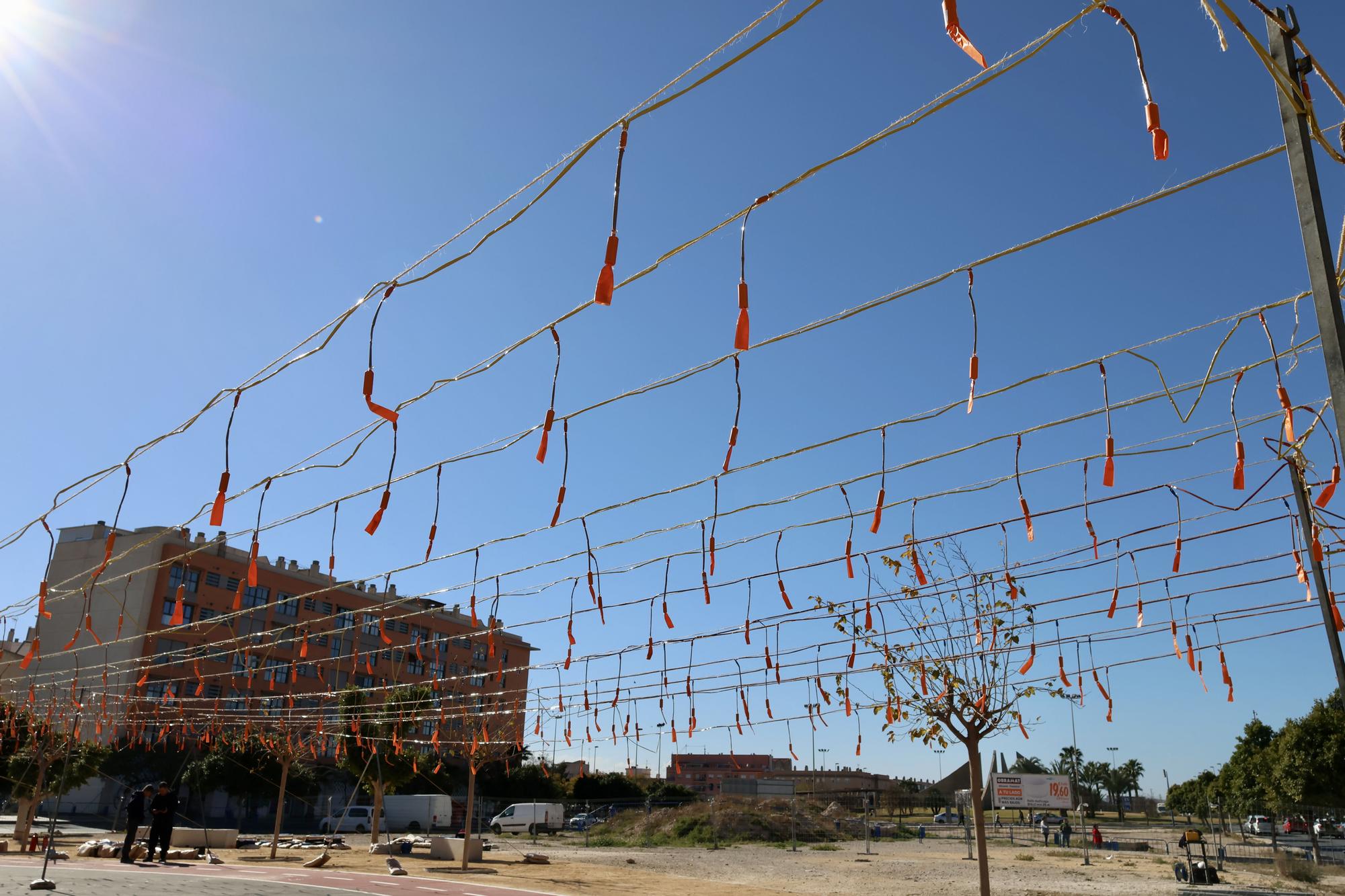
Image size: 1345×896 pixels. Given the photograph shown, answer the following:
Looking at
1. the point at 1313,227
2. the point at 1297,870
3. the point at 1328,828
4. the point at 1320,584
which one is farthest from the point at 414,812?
the point at 1313,227

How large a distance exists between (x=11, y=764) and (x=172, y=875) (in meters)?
16.9

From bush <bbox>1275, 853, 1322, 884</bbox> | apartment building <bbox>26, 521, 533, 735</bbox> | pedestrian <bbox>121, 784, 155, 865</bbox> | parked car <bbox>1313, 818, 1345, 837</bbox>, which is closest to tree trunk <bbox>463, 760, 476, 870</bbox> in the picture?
pedestrian <bbox>121, 784, 155, 865</bbox>

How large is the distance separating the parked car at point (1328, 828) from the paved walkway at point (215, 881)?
1001 inches

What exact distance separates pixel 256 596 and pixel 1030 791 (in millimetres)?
47407

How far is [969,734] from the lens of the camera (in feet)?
53.8

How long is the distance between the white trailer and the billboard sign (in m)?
30.4

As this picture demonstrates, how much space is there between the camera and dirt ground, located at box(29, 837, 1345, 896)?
2144 centimetres

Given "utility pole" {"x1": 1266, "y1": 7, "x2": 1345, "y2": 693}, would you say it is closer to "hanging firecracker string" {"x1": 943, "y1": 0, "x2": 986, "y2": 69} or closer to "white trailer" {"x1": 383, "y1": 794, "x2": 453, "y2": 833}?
"hanging firecracker string" {"x1": 943, "y1": 0, "x2": 986, "y2": 69}

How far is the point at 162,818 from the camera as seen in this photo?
20.3m

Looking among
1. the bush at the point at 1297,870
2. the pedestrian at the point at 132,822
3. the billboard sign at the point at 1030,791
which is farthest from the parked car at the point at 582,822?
the bush at the point at 1297,870

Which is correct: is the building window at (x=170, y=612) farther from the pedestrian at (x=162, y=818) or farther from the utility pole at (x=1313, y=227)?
the utility pole at (x=1313, y=227)

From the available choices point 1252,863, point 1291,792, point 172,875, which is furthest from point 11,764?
point 1291,792

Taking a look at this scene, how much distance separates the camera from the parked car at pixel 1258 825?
54.0 metres

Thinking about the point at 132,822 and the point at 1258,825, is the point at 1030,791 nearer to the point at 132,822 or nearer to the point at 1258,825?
the point at 1258,825
